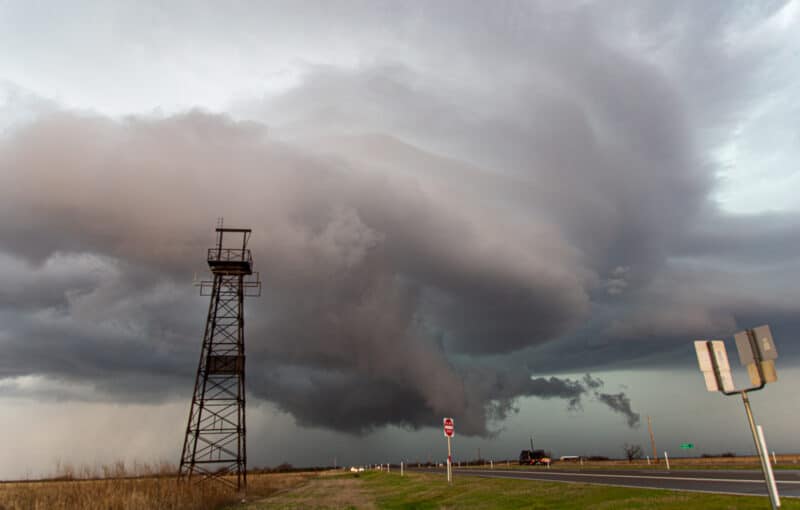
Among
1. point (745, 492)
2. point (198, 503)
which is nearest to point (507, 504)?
point (745, 492)

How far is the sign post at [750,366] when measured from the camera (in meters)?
12.0

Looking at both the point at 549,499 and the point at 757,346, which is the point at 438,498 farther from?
the point at 757,346

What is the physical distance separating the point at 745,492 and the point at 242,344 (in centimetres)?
3909

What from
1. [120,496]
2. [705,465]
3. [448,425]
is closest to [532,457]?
[705,465]

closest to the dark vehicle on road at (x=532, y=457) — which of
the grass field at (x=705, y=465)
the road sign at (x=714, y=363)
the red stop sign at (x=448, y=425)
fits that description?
the grass field at (x=705, y=465)

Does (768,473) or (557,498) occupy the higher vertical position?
(768,473)

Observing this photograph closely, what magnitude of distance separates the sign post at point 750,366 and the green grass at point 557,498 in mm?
5487

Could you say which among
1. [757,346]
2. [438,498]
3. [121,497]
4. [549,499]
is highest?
[757,346]

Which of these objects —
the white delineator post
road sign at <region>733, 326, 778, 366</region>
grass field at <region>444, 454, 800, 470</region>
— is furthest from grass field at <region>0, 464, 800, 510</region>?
grass field at <region>444, 454, 800, 470</region>

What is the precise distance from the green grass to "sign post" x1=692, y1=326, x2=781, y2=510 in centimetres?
549

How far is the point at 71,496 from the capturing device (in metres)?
28.9

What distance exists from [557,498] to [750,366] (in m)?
14.7

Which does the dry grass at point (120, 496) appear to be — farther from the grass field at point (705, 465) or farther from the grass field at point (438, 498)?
the grass field at point (705, 465)

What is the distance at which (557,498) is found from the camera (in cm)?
2447
